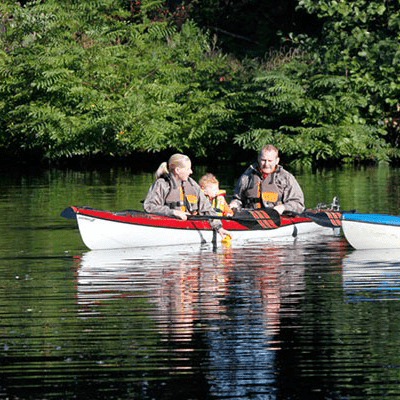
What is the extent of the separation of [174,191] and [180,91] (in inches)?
779

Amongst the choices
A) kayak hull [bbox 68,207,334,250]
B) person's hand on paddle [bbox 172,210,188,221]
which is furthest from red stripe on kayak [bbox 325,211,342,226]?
person's hand on paddle [bbox 172,210,188,221]

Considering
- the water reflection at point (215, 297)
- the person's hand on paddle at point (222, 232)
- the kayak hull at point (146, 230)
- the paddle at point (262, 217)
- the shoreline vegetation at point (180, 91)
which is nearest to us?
the water reflection at point (215, 297)

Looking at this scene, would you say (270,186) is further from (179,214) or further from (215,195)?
(179,214)

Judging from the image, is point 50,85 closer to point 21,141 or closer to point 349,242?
point 21,141

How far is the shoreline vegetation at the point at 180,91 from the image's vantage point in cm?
3406

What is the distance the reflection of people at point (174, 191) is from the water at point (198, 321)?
1.89ft

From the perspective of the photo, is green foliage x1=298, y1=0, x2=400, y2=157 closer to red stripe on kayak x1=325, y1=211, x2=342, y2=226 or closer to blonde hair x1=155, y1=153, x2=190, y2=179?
red stripe on kayak x1=325, y1=211, x2=342, y2=226

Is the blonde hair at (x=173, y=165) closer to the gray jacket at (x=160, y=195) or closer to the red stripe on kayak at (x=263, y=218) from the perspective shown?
the gray jacket at (x=160, y=195)

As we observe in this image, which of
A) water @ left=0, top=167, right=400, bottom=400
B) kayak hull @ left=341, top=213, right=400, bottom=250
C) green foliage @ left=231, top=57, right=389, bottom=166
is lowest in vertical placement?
water @ left=0, top=167, right=400, bottom=400

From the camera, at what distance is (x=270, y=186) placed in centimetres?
1770

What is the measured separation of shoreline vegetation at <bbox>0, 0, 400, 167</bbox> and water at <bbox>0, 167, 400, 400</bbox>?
1653 cm

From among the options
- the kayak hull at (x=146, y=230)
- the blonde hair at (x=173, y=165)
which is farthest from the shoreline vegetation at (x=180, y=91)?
the blonde hair at (x=173, y=165)

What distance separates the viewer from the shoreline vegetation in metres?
34.1

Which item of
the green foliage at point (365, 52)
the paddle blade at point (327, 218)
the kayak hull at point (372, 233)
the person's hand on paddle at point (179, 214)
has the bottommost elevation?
the kayak hull at point (372, 233)
